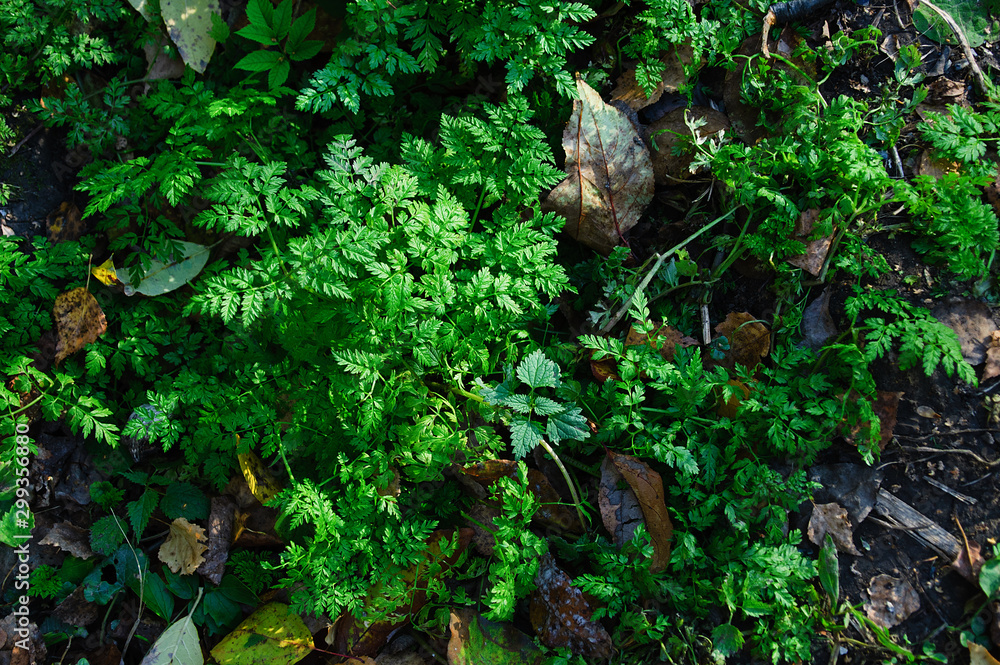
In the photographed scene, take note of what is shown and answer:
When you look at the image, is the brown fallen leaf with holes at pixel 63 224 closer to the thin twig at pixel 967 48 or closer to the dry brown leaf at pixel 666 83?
the dry brown leaf at pixel 666 83

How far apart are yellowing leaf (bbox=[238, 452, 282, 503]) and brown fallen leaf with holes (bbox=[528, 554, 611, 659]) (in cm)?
156

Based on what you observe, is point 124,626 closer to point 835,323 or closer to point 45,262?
point 45,262

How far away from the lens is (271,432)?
2.91m

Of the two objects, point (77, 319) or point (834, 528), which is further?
point (77, 319)

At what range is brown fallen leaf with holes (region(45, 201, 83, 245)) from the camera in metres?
3.59

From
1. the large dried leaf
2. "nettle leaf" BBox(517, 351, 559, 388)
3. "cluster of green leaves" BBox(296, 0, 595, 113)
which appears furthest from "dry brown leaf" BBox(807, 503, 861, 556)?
"cluster of green leaves" BBox(296, 0, 595, 113)

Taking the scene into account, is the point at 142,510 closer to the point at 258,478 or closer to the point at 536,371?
the point at 258,478

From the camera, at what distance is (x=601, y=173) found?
328cm

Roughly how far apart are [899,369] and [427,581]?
2.55 metres

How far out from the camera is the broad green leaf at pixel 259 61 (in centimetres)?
326

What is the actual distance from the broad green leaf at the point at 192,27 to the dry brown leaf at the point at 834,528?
13.9 ft

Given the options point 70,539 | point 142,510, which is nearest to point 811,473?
point 142,510

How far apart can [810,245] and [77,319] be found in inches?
163

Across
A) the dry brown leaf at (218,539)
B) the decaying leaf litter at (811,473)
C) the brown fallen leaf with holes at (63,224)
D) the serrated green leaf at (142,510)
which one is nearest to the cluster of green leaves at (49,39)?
the brown fallen leaf with holes at (63,224)
